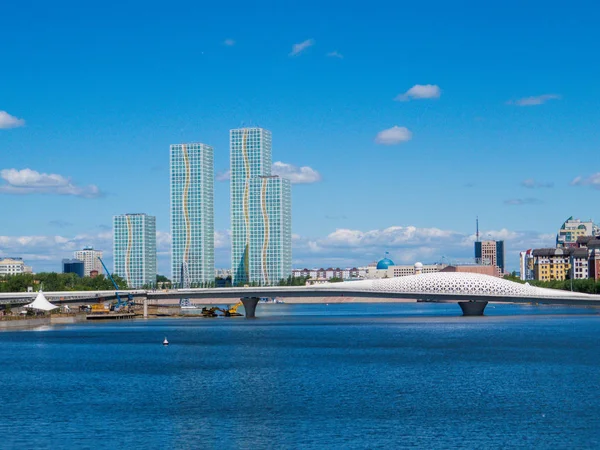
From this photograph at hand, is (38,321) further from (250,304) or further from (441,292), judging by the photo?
(441,292)

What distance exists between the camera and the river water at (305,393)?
47.3 metres

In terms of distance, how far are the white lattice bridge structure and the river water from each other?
50423 mm

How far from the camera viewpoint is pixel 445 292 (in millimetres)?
167500

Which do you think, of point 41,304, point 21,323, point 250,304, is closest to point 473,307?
point 250,304

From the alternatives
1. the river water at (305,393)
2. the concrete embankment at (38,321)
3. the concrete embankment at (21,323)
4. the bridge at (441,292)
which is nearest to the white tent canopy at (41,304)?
the concrete embankment at (38,321)

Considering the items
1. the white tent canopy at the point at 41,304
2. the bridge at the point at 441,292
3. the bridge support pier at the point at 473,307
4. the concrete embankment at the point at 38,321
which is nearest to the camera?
the concrete embankment at the point at 38,321

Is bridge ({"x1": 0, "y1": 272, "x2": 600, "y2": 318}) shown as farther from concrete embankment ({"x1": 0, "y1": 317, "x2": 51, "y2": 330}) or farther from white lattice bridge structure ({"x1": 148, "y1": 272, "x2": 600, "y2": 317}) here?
concrete embankment ({"x1": 0, "y1": 317, "x2": 51, "y2": 330})

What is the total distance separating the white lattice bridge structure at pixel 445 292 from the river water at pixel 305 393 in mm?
50423

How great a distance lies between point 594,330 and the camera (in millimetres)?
125125

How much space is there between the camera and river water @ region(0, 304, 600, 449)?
155 feet

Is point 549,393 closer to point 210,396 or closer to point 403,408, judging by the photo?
point 403,408

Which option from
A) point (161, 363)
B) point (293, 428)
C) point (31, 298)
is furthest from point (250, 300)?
point (293, 428)

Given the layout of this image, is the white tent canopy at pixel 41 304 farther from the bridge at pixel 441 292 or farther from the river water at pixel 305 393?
the river water at pixel 305 393

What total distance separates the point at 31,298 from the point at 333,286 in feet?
171
